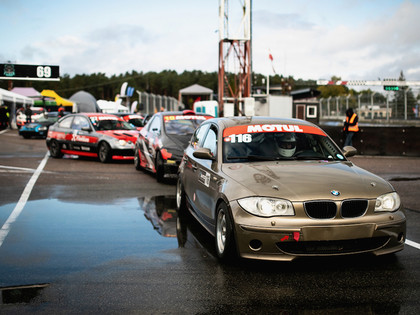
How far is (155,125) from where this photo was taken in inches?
497

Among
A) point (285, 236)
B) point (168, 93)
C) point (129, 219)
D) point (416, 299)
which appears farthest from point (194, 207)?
point (168, 93)

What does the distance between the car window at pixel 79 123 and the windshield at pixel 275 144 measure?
11.1m

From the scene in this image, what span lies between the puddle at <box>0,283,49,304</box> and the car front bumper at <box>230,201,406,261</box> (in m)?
1.73

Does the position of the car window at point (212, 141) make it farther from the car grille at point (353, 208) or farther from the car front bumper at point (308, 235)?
the car grille at point (353, 208)

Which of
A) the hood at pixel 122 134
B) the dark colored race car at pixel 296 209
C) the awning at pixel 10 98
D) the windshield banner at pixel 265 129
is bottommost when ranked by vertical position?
the dark colored race car at pixel 296 209

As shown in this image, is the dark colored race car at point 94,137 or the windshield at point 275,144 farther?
the dark colored race car at point 94,137

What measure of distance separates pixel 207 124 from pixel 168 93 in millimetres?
171257

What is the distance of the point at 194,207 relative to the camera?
21.8 ft

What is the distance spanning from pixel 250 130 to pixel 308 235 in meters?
2.01

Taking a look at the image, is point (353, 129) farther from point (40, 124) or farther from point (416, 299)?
point (40, 124)

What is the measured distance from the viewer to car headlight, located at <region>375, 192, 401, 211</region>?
16.2 feet

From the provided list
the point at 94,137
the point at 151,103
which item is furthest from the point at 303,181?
the point at 151,103

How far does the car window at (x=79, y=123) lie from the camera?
16.8 meters

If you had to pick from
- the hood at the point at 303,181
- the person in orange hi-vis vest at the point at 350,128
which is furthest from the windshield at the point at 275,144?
the person in orange hi-vis vest at the point at 350,128
